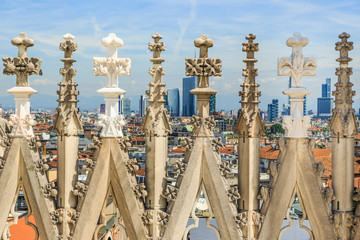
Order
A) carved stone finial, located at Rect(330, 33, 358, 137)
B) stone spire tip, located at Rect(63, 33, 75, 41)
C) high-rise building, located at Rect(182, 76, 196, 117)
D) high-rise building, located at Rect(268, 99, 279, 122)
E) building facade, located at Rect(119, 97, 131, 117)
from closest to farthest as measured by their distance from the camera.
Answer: carved stone finial, located at Rect(330, 33, 358, 137), stone spire tip, located at Rect(63, 33, 75, 41), high-rise building, located at Rect(182, 76, 196, 117), building facade, located at Rect(119, 97, 131, 117), high-rise building, located at Rect(268, 99, 279, 122)

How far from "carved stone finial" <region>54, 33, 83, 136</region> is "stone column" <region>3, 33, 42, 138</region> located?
1.99ft

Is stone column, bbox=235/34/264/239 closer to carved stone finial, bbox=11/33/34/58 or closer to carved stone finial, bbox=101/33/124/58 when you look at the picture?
carved stone finial, bbox=101/33/124/58

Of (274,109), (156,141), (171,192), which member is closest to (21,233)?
(171,192)

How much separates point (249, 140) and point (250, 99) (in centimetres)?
75

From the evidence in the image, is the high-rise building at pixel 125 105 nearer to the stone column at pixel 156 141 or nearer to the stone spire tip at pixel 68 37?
Answer: the stone column at pixel 156 141

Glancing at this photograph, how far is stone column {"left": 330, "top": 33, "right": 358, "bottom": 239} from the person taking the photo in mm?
7785

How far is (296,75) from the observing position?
7949 mm

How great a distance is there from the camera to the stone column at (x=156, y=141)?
8.00 metres

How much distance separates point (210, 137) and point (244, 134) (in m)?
0.62

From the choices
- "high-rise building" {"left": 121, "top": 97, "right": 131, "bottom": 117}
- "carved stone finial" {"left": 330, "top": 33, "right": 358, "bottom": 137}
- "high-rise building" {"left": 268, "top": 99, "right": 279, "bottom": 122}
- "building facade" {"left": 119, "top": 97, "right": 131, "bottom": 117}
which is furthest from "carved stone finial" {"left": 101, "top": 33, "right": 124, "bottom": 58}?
"high-rise building" {"left": 268, "top": 99, "right": 279, "bottom": 122}

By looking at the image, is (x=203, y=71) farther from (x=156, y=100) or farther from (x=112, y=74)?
(x=112, y=74)

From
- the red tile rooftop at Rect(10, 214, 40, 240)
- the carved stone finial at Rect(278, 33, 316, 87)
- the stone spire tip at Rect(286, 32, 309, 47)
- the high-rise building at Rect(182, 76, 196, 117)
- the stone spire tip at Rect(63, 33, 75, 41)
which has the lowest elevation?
the red tile rooftop at Rect(10, 214, 40, 240)

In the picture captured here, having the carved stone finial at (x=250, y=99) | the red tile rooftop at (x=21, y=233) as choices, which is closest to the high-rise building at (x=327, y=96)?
the carved stone finial at (x=250, y=99)

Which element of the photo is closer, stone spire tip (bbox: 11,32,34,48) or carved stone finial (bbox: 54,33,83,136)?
carved stone finial (bbox: 54,33,83,136)
